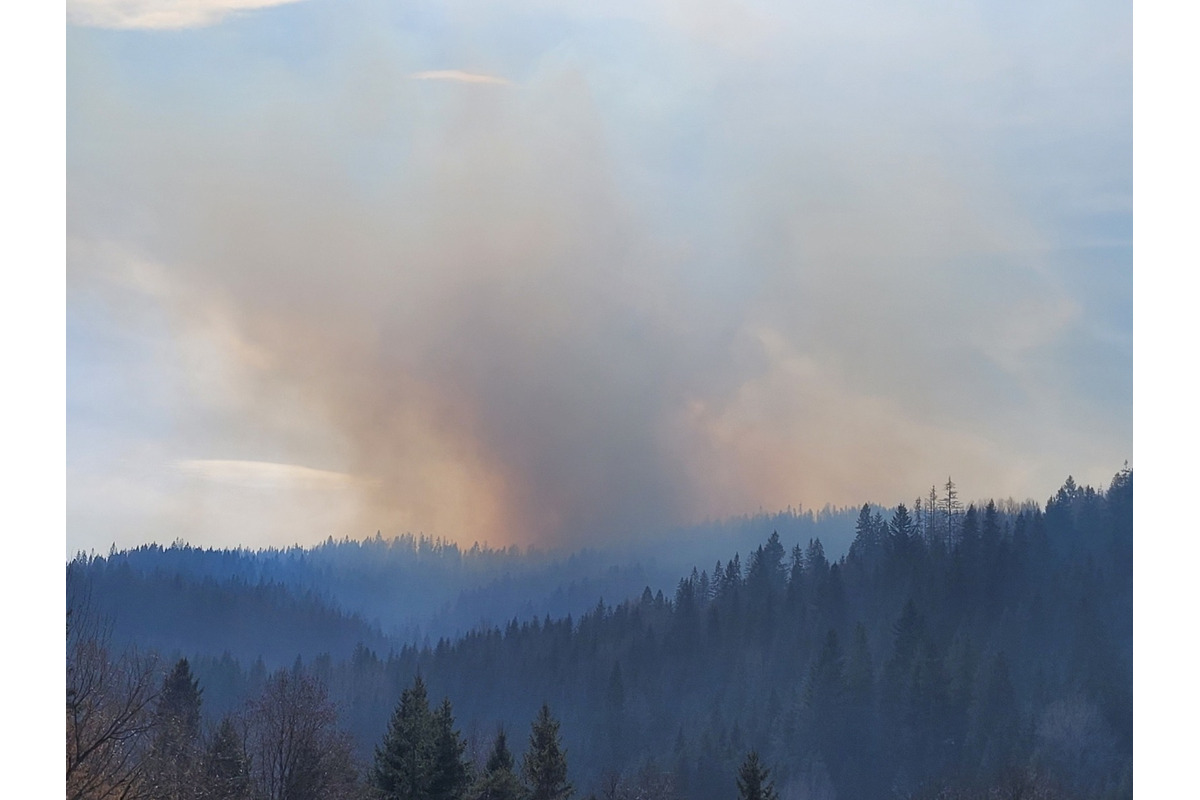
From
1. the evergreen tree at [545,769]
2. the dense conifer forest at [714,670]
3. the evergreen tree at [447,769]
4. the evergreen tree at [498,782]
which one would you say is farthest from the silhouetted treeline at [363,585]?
the evergreen tree at [447,769]

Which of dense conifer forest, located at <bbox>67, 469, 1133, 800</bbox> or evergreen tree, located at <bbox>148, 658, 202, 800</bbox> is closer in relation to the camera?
evergreen tree, located at <bbox>148, 658, 202, 800</bbox>

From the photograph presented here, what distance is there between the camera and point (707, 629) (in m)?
14.2

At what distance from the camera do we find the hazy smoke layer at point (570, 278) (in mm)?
12164

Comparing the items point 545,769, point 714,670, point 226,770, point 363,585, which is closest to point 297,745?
point 226,770

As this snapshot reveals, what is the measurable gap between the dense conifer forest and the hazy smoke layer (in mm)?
987

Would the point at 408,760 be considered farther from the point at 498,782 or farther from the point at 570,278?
the point at 570,278

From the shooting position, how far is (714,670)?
14.3m

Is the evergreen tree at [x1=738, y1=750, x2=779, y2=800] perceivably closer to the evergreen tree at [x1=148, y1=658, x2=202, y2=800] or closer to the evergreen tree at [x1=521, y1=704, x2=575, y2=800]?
the evergreen tree at [x1=521, y1=704, x2=575, y2=800]

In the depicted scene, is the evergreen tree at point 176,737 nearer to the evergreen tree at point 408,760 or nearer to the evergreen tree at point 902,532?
the evergreen tree at point 408,760

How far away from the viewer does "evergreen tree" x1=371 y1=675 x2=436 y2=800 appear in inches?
450

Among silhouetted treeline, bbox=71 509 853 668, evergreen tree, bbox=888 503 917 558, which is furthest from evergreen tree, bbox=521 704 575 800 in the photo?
evergreen tree, bbox=888 503 917 558
